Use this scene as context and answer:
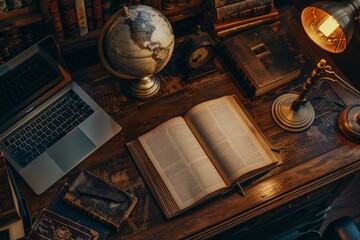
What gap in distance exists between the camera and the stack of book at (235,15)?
6.20 ft

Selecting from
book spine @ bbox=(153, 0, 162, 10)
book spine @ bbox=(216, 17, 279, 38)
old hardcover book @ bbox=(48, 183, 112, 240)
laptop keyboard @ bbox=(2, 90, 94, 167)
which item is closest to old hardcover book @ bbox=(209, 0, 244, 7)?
book spine @ bbox=(216, 17, 279, 38)

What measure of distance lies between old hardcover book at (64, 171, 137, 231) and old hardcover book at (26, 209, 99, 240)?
6cm

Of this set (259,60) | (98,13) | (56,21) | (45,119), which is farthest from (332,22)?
(45,119)

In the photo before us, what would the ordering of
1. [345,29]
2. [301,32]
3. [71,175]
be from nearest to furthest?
[345,29] → [71,175] → [301,32]

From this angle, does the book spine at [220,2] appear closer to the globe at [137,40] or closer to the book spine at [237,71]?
the book spine at [237,71]

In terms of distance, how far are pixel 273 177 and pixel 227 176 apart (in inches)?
8.2

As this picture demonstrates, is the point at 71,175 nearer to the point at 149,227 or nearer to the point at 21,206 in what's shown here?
the point at 21,206

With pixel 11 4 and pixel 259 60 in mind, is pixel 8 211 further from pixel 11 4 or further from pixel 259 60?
pixel 259 60

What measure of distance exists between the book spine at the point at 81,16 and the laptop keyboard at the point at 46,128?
10.2 inches

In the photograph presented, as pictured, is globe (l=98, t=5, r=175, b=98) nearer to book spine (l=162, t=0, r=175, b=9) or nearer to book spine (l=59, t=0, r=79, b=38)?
book spine (l=59, t=0, r=79, b=38)

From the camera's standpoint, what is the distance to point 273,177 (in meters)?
1.74

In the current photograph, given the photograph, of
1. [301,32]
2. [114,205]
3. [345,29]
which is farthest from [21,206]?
[301,32]

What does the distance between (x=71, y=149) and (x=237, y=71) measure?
777 millimetres

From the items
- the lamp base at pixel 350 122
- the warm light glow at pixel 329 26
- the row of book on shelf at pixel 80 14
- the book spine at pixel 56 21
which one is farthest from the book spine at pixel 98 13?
the lamp base at pixel 350 122
